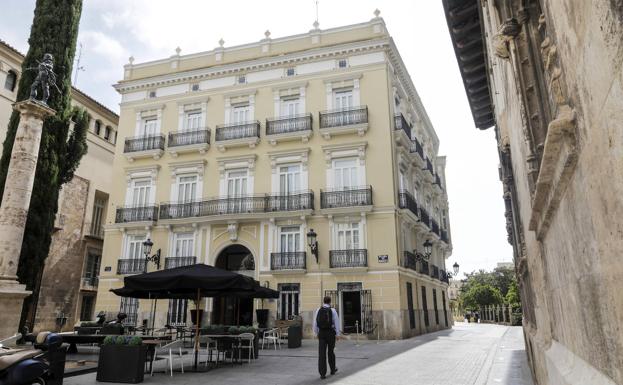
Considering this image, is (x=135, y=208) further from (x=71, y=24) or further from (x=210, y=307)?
(x=71, y=24)

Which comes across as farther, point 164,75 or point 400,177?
point 164,75

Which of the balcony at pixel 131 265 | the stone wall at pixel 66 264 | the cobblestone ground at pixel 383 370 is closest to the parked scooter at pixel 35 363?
the cobblestone ground at pixel 383 370

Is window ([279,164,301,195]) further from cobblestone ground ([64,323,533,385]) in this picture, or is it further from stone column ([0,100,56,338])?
stone column ([0,100,56,338])

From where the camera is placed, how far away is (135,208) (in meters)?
24.3

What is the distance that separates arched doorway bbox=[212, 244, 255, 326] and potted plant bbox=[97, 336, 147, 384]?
44.2ft

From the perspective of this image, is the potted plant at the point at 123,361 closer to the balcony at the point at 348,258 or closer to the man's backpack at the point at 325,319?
the man's backpack at the point at 325,319

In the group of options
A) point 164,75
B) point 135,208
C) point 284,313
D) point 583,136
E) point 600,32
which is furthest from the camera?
point 164,75

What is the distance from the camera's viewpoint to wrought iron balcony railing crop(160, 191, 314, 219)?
21703 mm

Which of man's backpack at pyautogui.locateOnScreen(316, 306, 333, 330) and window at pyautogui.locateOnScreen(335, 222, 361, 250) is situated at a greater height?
window at pyautogui.locateOnScreen(335, 222, 361, 250)

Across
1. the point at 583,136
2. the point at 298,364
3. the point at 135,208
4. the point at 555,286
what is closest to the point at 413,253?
the point at 298,364

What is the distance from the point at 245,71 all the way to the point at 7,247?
16522mm

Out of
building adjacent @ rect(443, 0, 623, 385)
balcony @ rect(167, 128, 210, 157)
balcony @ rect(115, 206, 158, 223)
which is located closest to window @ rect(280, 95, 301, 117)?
balcony @ rect(167, 128, 210, 157)

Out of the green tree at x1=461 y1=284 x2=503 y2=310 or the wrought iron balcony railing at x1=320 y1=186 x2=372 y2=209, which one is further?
the green tree at x1=461 y1=284 x2=503 y2=310

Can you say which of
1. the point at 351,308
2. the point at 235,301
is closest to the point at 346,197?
the point at 351,308
